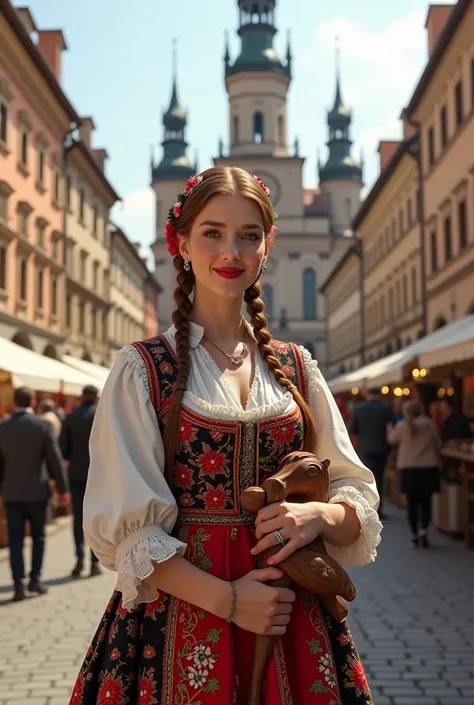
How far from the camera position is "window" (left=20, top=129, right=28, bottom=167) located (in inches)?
1108

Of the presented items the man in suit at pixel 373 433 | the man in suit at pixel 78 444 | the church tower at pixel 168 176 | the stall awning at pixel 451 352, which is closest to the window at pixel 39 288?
the man in suit at pixel 373 433

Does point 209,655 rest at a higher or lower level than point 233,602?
lower

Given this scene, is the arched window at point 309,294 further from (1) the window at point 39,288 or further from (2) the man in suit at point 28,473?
(2) the man in suit at point 28,473

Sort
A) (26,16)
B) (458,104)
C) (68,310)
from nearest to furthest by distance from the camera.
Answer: (458,104) → (26,16) → (68,310)

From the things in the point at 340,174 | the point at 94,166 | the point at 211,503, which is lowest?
the point at 211,503

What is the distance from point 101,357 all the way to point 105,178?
335 inches

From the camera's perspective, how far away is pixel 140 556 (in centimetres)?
209

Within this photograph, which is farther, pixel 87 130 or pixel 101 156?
pixel 101 156

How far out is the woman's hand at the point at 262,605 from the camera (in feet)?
6.70

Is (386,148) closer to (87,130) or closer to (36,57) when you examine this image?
(87,130)

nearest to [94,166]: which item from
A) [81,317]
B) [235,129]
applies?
[81,317]

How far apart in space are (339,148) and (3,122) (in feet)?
218

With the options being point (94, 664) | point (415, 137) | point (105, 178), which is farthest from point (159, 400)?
point (105, 178)

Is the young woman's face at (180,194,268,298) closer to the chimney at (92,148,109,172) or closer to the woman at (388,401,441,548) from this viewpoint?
the woman at (388,401,441,548)
